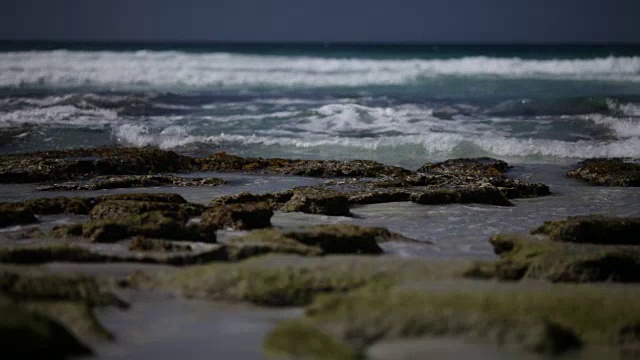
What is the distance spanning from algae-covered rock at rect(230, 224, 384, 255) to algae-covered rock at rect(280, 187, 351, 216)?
4.78 ft

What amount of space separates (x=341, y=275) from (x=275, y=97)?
16.8 m

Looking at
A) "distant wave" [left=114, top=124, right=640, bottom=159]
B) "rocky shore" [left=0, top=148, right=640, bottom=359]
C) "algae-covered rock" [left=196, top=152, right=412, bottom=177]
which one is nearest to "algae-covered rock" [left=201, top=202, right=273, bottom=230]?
"rocky shore" [left=0, top=148, right=640, bottom=359]

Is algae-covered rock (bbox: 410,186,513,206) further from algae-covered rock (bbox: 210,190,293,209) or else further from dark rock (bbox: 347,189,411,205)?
algae-covered rock (bbox: 210,190,293,209)

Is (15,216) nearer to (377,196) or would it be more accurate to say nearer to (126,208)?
(126,208)

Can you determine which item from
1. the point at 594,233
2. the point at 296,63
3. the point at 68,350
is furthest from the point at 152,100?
the point at 68,350

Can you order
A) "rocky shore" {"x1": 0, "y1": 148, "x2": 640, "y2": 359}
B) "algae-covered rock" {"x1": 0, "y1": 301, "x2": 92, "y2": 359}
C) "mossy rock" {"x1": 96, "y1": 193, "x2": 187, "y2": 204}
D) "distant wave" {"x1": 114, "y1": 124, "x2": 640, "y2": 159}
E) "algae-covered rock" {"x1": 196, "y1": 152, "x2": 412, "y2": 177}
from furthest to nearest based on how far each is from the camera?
"distant wave" {"x1": 114, "y1": 124, "x2": 640, "y2": 159}
"algae-covered rock" {"x1": 196, "y1": 152, "x2": 412, "y2": 177}
"mossy rock" {"x1": 96, "y1": 193, "x2": 187, "y2": 204}
"rocky shore" {"x1": 0, "y1": 148, "x2": 640, "y2": 359}
"algae-covered rock" {"x1": 0, "y1": 301, "x2": 92, "y2": 359}

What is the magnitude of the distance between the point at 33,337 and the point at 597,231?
3.62m

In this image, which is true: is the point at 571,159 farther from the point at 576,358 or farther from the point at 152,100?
the point at 152,100

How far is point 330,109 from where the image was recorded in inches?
654

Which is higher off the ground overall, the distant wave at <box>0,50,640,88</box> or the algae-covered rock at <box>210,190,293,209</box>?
the algae-covered rock at <box>210,190,293,209</box>

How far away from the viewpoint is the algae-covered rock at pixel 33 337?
9.89 feet

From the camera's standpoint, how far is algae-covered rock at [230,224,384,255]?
496 cm

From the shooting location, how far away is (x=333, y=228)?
5250 millimetres

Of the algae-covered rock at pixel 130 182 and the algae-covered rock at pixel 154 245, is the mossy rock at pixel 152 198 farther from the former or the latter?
the algae-covered rock at pixel 154 245
